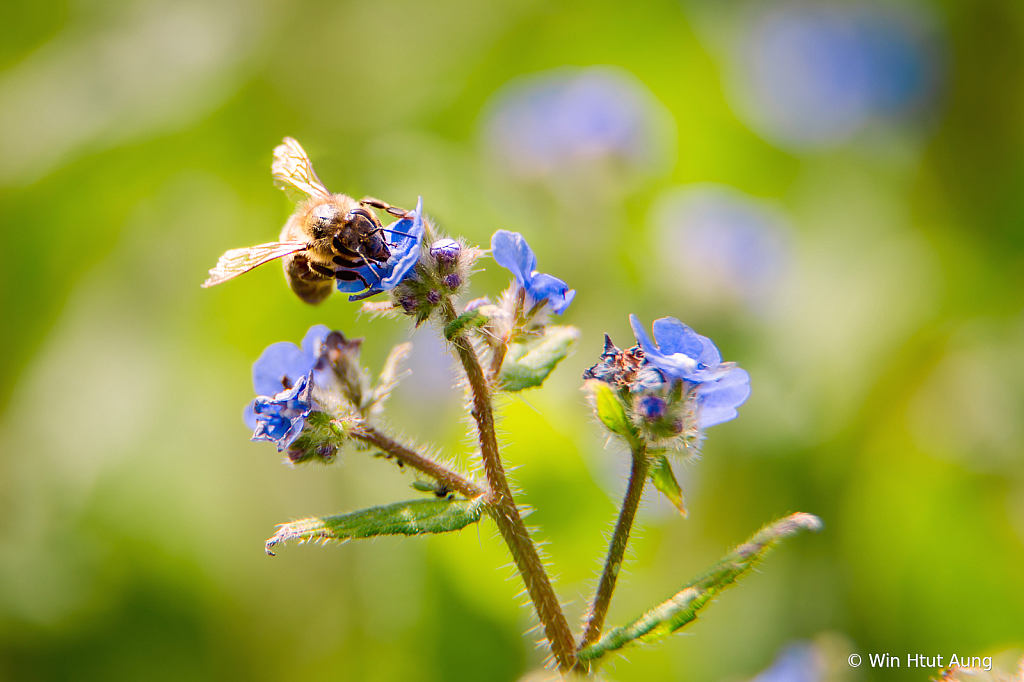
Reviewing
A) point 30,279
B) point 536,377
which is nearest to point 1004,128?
point 536,377

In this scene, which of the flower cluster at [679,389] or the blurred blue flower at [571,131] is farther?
the blurred blue flower at [571,131]

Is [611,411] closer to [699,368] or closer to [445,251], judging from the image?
[699,368]

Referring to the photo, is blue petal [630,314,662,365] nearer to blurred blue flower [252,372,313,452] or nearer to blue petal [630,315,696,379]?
blue petal [630,315,696,379]

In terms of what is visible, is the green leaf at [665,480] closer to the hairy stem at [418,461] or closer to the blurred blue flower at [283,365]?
the hairy stem at [418,461]

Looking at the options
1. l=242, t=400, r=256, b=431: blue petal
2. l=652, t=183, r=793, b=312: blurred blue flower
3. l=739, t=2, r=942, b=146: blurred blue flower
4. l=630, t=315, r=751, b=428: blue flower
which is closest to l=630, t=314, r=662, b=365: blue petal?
l=630, t=315, r=751, b=428: blue flower

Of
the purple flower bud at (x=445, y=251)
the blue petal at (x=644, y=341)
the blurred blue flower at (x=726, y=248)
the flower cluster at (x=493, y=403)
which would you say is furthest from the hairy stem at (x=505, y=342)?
the blurred blue flower at (x=726, y=248)

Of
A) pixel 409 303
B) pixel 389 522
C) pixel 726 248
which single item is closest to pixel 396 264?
pixel 409 303
